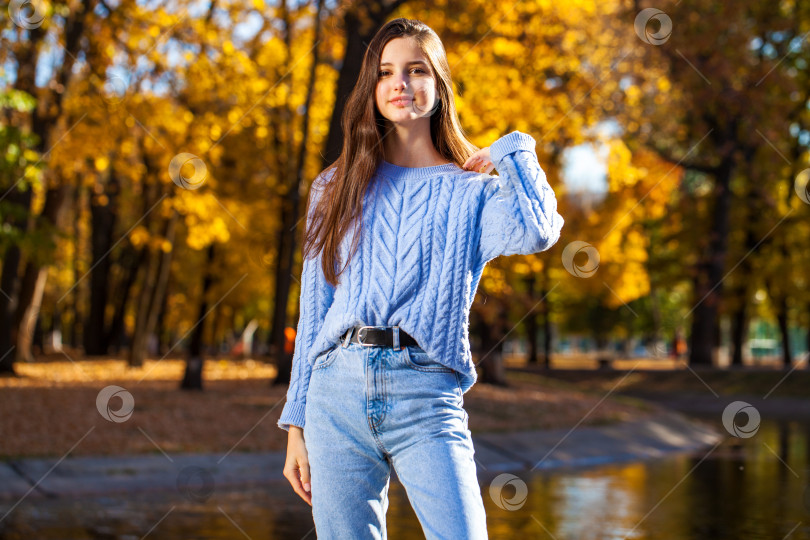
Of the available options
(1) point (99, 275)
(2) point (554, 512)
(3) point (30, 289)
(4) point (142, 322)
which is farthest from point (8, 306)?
(1) point (99, 275)

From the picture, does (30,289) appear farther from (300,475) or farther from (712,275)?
(300,475)

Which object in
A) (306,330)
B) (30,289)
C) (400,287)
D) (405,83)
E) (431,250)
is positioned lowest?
(306,330)

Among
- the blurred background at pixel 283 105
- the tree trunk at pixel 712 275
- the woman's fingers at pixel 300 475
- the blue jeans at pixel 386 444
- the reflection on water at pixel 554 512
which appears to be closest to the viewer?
the blue jeans at pixel 386 444

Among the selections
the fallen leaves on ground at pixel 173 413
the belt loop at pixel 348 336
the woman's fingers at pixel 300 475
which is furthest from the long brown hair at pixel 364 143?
the fallen leaves on ground at pixel 173 413

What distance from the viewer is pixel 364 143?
2.91 metres

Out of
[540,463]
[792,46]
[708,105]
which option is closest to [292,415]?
[540,463]

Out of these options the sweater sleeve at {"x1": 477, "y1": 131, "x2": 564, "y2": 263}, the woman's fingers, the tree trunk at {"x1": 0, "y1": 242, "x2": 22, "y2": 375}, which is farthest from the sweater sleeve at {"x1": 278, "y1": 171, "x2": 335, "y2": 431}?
the tree trunk at {"x1": 0, "y1": 242, "x2": 22, "y2": 375}

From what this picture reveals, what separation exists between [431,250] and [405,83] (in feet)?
1.53

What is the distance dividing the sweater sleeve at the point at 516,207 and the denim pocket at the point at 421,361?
323 mm

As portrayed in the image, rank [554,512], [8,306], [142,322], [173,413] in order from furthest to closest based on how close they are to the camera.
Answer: [142,322], [8,306], [173,413], [554,512]

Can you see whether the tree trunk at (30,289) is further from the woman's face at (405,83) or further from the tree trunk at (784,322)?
the tree trunk at (784,322)

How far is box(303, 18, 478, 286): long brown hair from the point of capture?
286cm

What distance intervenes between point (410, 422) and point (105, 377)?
18.6 meters

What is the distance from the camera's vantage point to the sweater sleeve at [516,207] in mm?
2658
